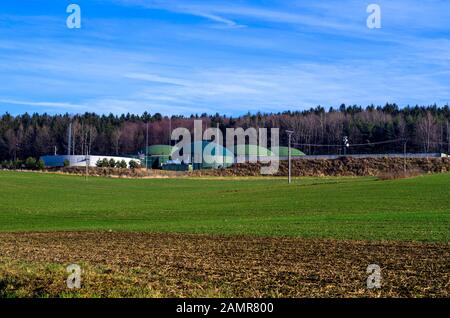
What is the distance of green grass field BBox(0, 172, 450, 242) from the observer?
99.8 ft

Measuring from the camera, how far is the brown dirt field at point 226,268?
11.4 m

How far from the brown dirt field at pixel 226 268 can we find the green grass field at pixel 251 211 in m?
5.00

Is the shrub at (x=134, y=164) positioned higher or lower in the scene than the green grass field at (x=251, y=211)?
higher

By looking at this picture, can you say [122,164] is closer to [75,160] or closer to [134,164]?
[134,164]

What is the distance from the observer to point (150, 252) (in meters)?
20.6

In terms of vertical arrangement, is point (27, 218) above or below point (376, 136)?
below

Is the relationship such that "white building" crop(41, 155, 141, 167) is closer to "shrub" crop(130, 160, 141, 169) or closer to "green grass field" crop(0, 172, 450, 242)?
"shrub" crop(130, 160, 141, 169)

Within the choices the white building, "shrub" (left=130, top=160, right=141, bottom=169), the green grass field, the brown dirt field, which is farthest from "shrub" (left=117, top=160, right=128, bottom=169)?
the brown dirt field

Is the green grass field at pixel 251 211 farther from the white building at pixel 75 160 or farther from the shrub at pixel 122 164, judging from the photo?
the white building at pixel 75 160

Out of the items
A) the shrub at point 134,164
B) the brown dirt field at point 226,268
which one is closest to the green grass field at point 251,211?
the brown dirt field at point 226,268

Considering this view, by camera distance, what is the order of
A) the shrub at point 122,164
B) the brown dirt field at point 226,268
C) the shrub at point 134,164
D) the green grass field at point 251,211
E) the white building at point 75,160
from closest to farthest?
the brown dirt field at point 226,268
the green grass field at point 251,211
the shrub at point 122,164
the shrub at point 134,164
the white building at point 75,160
